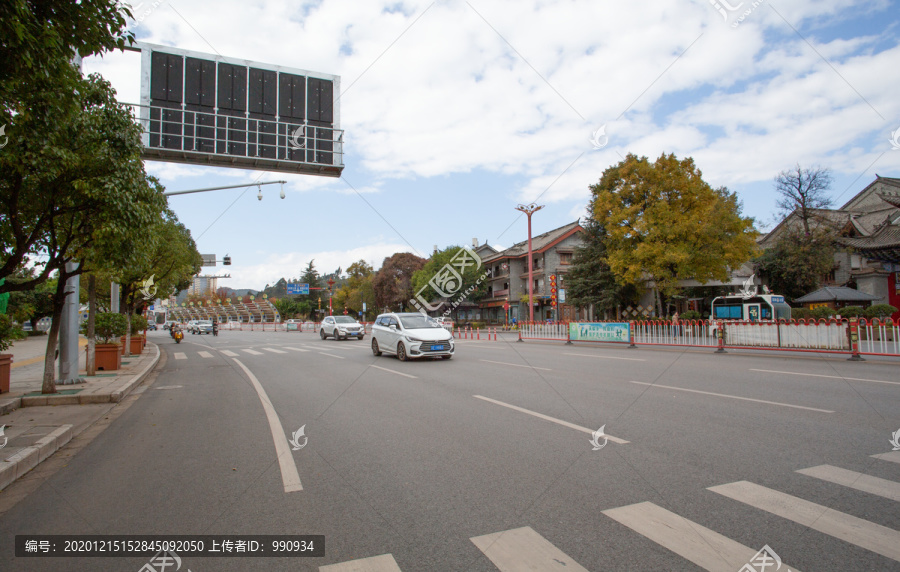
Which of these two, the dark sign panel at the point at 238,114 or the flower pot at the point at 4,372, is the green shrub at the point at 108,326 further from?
the flower pot at the point at 4,372

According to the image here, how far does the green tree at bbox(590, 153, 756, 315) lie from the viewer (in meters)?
24.9

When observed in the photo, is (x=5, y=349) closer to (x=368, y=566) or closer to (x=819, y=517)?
(x=368, y=566)

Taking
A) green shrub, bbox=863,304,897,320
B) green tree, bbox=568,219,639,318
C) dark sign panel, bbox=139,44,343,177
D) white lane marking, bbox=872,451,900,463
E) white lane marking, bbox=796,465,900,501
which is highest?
dark sign panel, bbox=139,44,343,177

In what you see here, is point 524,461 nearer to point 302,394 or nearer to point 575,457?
point 575,457

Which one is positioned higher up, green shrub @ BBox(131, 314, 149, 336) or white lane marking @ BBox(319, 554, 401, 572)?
green shrub @ BBox(131, 314, 149, 336)

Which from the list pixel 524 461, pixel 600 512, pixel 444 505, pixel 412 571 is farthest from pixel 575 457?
pixel 412 571

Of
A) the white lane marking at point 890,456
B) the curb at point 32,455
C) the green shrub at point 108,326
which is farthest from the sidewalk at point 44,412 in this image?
the white lane marking at point 890,456

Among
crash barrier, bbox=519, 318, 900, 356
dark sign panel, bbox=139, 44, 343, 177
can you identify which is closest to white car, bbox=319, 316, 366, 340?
crash barrier, bbox=519, 318, 900, 356

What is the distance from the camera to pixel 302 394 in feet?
30.9

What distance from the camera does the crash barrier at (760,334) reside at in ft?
46.7

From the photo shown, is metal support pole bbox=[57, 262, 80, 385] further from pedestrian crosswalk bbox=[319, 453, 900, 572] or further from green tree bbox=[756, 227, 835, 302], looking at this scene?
green tree bbox=[756, 227, 835, 302]

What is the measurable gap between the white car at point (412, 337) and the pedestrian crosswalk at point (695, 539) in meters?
11.6

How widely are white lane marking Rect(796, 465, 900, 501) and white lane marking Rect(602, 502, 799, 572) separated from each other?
1.72 metres

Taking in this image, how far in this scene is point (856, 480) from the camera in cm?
405
